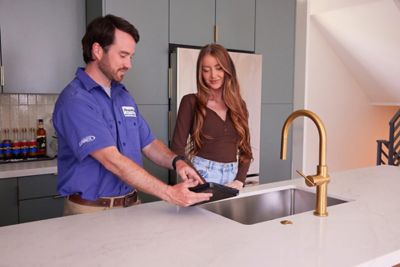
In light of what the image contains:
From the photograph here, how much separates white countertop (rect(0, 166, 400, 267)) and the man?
0.14 m

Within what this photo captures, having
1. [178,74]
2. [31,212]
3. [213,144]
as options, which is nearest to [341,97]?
[178,74]

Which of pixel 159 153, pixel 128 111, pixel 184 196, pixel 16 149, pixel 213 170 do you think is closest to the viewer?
pixel 184 196

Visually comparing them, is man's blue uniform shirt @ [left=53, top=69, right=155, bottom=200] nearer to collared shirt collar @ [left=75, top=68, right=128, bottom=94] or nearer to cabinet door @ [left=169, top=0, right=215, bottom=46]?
collared shirt collar @ [left=75, top=68, right=128, bottom=94]

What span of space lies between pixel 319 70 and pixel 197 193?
156 inches

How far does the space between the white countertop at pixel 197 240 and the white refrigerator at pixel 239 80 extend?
4.94 feet

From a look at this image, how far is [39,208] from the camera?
2.55 m

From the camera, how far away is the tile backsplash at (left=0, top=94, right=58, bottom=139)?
2.93 metres

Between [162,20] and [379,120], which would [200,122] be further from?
[379,120]

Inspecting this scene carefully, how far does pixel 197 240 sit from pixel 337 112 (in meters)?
4.58

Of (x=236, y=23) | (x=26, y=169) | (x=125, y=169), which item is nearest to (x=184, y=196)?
(x=125, y=169)

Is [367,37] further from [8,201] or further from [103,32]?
[8,201]

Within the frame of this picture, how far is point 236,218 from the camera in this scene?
1.71 meters

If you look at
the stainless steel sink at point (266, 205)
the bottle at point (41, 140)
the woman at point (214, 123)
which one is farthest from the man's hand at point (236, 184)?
the bottle at point (41, 140)

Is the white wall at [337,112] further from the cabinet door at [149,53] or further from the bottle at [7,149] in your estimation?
the bottle at [7,149]
